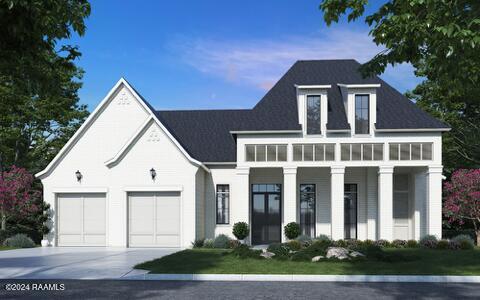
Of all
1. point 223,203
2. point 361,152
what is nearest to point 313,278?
point 361,152

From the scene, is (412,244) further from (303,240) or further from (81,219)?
(81,219)

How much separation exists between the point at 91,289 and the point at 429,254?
44.9ft

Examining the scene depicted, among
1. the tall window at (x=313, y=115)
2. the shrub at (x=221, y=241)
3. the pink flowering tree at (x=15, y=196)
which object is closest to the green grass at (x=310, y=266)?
the shrub at (x=221, y=241)

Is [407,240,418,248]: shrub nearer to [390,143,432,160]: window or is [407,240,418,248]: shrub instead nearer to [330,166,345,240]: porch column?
[330,166,345,240]: porch column

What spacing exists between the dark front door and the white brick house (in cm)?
5

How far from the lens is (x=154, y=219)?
27.5m

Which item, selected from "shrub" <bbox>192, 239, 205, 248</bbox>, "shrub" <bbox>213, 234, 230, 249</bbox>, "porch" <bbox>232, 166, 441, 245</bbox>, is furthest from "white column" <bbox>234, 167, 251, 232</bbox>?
"shrub" <bbox>192, 239, 205, 248</bbox>

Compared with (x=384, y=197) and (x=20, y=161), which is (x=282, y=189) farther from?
(x=20, y=161)

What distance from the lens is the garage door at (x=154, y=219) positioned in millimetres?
27344

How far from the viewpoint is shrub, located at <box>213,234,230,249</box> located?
26.6m

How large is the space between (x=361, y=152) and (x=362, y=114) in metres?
1.91

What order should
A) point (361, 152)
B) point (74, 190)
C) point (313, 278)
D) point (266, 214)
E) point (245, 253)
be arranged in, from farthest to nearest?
point (266, 214) < point (74, 190) < point (361, 152) < point (245, 253) < point (313, 278)

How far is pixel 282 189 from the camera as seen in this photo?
97.6 ft

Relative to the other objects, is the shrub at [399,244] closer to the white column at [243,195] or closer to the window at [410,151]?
the window at [410,151]
